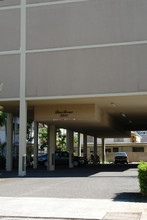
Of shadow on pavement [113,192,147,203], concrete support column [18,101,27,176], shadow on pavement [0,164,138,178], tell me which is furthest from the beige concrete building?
shadow on pavement [113,192,147,203]

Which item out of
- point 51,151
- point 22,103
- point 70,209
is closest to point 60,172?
point 51,151

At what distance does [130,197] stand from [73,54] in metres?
13.4

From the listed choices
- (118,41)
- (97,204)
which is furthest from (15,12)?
(97,204)

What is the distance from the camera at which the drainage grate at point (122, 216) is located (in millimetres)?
8401

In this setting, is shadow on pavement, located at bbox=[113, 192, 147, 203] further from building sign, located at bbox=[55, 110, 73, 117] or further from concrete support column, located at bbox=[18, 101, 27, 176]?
building sign, located at bbox=[55, 110, 73, 117]

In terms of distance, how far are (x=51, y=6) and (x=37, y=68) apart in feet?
15.1

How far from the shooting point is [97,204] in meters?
10.4

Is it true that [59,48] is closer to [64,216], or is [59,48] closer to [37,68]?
[37,68]

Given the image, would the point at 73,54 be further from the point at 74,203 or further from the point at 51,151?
the point at 74,203

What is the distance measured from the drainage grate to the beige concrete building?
13645 millimetres

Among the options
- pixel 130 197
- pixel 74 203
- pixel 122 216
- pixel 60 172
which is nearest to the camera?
pixel 122 216

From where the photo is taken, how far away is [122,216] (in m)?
8.67

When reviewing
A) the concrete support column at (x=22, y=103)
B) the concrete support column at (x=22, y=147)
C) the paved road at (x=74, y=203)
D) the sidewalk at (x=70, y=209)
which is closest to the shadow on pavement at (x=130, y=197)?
A: the paved road at (x=74, y=203)

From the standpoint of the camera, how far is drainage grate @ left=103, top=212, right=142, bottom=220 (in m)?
8.40
